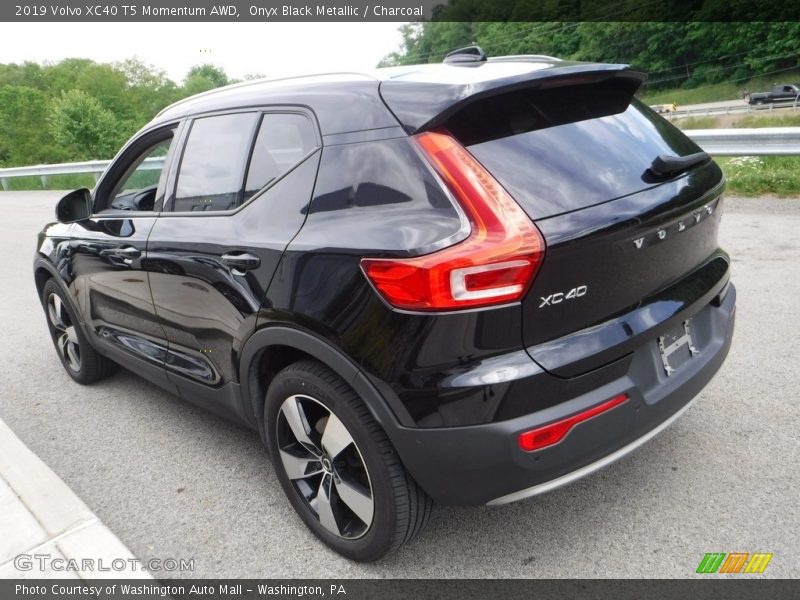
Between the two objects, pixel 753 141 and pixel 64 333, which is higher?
pixel 753 141

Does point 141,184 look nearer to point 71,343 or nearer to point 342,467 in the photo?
point 71,343

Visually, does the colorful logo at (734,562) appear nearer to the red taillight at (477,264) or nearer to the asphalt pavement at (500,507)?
the asphalt pavement at (500,507)

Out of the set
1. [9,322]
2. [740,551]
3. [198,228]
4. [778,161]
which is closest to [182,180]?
[198,228]

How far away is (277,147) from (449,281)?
113 cm

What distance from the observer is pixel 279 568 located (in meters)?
2.41

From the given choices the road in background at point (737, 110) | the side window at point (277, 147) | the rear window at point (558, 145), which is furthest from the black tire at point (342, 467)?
the road in background at point (737, 110)

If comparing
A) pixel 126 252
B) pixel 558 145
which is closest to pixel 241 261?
pixel 126 252

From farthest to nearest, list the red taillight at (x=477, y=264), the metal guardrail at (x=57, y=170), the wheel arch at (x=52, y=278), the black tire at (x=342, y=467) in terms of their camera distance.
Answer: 1. the metal guardrail at (x=57, y=170)
2. the wheel arch at (x=52, y=278)
3. the black tire at (x=342, y=467)
4. the red taillight at (x=477, y=264)

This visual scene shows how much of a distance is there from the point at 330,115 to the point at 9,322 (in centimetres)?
513

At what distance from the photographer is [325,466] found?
240cm

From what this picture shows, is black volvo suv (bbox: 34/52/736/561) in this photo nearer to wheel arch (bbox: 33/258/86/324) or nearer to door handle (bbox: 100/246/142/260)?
door handle (bbox: 100/246/142/260)

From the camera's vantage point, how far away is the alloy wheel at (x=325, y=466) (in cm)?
225

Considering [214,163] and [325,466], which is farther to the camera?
[214,163]

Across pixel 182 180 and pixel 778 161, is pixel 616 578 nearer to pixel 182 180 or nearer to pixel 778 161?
pixel 182 180
